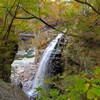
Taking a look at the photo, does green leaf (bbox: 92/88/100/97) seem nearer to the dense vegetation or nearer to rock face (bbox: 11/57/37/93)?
the dense vegetation

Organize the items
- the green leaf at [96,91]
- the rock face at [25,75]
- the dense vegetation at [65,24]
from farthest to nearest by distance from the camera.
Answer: the rock face at [25,75], the dense vegetation at [65,24], the green leaf at [96,91]

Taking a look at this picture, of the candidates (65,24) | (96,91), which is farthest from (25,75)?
(96,91)

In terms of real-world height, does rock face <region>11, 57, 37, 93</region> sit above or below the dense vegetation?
below

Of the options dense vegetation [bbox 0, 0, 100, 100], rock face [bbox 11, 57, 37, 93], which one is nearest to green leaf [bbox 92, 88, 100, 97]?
dense vegetation [bbox 0, 0, 100, 100]

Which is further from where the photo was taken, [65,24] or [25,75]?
[25,75]

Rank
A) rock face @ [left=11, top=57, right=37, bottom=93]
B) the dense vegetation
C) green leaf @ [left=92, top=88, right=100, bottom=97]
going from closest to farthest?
green leaf @ [left=92, top=88, right=100, bottom=97], the dense vegetation, rock face @ [left=11, top=57, right=37, bottom=93]

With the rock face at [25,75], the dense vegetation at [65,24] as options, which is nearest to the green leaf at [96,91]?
the dense vegetation at [65,24]

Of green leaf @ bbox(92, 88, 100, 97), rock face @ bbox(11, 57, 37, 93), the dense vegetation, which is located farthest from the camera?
rock face @ bbox(11, 57, 37, 93)

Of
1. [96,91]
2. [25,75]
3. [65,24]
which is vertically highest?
[65,24]

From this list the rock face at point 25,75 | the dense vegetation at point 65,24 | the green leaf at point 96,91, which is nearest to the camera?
the green leaf at point 96,91

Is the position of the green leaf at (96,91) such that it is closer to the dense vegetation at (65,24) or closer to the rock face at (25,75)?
the dense vegetation at (65,24)

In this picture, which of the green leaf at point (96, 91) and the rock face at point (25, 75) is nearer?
the green leaf at point (96, 91)

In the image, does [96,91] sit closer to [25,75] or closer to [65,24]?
[65,24]

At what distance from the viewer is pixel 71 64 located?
6785 millimetres
